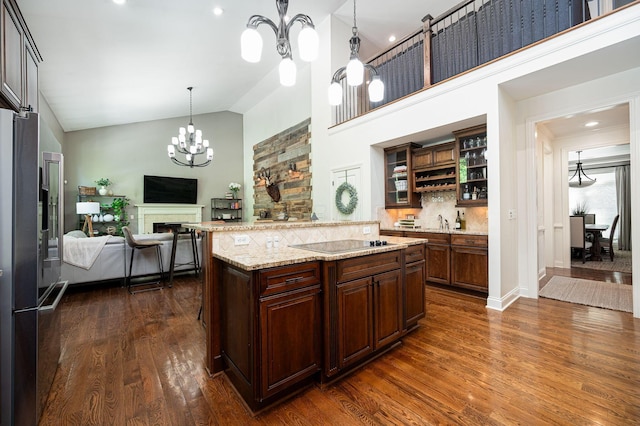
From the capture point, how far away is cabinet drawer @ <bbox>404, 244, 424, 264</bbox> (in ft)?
8.64

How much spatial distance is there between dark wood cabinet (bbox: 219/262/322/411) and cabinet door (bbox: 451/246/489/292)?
2686 mm

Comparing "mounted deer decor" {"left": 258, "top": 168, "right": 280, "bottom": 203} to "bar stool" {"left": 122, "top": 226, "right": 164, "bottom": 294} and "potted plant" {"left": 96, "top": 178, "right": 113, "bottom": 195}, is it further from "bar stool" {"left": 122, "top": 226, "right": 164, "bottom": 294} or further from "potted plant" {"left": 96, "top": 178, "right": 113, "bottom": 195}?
"potted plant" {"left": 96, "top": 178, "right": 113, "bottom": 195}

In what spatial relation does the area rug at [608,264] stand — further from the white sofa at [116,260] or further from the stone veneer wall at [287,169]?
the white sofa at [116,260]

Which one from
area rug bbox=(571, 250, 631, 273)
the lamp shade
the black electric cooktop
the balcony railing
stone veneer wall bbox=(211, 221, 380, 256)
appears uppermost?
the balcony railing

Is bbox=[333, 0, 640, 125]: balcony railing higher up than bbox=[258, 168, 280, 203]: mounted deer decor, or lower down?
higher up

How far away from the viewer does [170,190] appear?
8.16 meters

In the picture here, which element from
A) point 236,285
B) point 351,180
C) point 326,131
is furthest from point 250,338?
point 326,131

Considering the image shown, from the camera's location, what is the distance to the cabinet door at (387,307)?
2.23 meters

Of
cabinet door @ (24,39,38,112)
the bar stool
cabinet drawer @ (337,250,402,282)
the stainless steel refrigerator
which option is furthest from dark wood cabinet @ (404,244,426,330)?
the bar stool

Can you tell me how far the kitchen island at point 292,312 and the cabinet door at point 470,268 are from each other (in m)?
1.75

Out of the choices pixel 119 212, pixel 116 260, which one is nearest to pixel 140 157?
pixel 119 212

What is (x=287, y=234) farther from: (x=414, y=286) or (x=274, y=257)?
(x=414, y=286)

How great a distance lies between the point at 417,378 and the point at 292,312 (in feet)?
3.44

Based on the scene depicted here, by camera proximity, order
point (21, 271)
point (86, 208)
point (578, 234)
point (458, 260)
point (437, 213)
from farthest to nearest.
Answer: point (86, 208) < point (578, 234) < point (437, 213) < point (458, 260) < point (21, 271)
